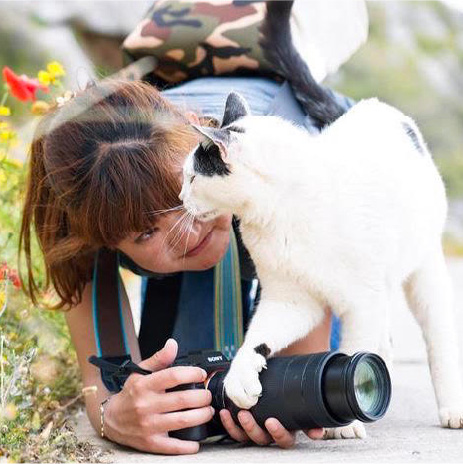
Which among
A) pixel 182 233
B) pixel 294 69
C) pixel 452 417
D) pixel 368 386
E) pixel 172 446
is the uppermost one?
pixel 294 69

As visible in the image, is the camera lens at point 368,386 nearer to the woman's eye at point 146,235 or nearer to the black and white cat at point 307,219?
the black and white cat at point 307,219

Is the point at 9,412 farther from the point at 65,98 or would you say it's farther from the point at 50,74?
the point at 50,74

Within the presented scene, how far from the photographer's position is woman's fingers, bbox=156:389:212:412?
1479mm

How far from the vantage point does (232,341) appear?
2.00 m

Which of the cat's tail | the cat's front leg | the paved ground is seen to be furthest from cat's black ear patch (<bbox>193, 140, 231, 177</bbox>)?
the cat's tail

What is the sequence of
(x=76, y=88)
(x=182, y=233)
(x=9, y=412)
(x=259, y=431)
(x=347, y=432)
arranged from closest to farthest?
(x=9, y=412) < (x=259, y=431) < (x=347, y=432) < (x=182, y=233) < (x=76, y=88)

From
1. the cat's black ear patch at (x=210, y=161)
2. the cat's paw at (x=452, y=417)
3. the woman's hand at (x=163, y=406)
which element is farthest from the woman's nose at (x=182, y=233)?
the cat's paw at (x=452, y=417)

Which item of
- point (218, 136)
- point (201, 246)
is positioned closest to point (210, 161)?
point (218, 136)

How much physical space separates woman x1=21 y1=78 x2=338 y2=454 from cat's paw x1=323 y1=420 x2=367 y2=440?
0.43 ft

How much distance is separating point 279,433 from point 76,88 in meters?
0.94

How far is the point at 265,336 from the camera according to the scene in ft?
5.04

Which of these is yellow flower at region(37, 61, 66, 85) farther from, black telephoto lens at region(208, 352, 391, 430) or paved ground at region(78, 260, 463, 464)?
black telephoto lens at region(208, 352, 391, 430)

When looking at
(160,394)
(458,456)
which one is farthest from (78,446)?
(458,456)

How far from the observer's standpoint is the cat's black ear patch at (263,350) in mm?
1507
